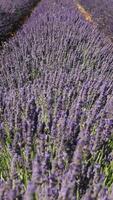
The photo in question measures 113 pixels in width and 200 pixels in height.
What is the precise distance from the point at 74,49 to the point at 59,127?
295cm

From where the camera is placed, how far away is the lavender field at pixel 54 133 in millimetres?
1493

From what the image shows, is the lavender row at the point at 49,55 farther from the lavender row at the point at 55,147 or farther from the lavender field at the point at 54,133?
the lavender row at the point at 55,147

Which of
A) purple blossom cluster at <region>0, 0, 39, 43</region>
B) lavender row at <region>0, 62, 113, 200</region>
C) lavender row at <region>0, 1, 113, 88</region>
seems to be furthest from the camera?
purple blossom cluster at <region>0, 0, 39, 43</region>

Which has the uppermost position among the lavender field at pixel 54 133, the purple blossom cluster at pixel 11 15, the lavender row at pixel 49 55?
the lavender field at pixel 54 133

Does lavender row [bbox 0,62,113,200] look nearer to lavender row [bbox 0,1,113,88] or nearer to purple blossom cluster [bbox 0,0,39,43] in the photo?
lavender row [bbox 0,1,113,88]

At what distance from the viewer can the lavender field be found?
1493mm

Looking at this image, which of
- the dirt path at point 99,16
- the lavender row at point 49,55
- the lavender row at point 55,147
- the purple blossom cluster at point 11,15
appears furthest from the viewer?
the dirt path at point 99,16

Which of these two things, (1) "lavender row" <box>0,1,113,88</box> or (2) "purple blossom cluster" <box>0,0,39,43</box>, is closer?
(1) "lavender row" <box>0,1,113,88</box>

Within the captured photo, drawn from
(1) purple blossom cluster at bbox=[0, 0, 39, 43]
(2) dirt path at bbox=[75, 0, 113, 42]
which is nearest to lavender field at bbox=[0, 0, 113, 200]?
(1) purple blossom cluster at bbox=[0, 0, 39, 43]

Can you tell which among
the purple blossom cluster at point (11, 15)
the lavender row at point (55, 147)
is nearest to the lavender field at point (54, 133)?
the lavender row at point (55, 147)

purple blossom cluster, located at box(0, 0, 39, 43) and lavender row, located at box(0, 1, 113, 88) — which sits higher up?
lavender row, located at box(0, 1, 113, 88)

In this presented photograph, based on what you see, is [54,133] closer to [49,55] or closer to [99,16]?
[49,55]

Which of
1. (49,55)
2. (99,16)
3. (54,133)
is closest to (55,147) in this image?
(54,133)

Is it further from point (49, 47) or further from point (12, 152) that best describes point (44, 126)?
point (49, 47)
